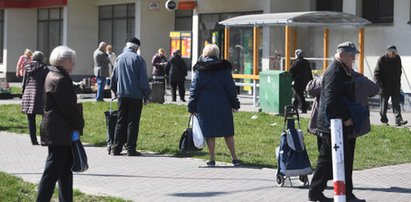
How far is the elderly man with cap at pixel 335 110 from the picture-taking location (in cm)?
891

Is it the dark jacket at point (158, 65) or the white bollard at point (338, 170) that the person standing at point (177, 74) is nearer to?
the dark jacket at point (158, 65)

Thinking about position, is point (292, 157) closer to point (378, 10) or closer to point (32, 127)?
point (32, 127)

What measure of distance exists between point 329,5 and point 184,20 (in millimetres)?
8305

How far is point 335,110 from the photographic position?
8.87 m

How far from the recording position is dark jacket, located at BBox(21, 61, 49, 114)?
47.1 ft

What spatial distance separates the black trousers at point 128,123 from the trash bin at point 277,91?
308 inches

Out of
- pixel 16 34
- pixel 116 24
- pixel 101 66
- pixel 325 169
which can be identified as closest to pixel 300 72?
pixel 101 66

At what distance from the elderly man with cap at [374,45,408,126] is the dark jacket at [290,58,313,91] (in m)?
3.15

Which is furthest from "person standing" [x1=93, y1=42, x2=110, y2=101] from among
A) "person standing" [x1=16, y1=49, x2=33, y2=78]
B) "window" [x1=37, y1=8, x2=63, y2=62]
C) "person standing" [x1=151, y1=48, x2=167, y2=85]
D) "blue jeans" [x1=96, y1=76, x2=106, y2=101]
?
"window" [x1=37, y1=8, x2=63, y2=62]

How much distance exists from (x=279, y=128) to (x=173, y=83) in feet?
30.5

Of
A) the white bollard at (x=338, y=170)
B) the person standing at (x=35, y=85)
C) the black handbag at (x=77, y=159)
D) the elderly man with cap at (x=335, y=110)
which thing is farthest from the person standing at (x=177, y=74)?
the white bollard at (x=338, y=170)

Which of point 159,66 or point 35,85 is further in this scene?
point 159,66

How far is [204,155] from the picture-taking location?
13.3 meters

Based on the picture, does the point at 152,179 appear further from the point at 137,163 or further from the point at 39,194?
the point at 39,194
